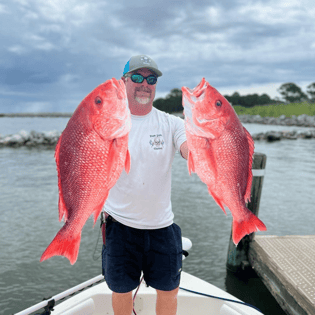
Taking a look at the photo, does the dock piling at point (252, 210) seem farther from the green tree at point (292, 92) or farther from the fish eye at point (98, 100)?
the green tree at point (292, 92)

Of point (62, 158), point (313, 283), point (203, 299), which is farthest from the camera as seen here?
point (313, 283)

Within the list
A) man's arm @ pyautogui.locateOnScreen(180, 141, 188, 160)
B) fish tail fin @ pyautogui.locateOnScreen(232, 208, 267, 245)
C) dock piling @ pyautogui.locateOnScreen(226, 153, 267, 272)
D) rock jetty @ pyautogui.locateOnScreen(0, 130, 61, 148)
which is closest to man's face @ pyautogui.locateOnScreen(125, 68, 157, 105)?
man's arm @ pyautogui.locateOnScreen(180, 141, 188, 160)

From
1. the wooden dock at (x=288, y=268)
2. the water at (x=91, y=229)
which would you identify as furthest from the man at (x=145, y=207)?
the water at (x=91, y=229)

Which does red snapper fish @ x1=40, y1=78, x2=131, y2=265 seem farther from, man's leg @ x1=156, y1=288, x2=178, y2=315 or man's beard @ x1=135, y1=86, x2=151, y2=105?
man's leg @ x1=156, y1=288, x2=178, y2=315

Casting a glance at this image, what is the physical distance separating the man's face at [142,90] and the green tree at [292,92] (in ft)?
254

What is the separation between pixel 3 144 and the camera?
24469 millimetres

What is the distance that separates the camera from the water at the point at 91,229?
5.61 meters

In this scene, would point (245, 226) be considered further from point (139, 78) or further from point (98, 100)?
point (139, 78)

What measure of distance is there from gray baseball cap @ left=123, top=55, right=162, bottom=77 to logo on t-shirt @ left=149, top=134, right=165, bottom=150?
0.49 meters

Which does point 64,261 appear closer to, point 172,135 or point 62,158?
point 172,135

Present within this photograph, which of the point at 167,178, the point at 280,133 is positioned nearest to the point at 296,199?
the point at 167,178

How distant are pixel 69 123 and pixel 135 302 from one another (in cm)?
258

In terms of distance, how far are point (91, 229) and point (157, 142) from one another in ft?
19.8

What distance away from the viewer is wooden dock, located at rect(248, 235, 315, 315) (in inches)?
149
